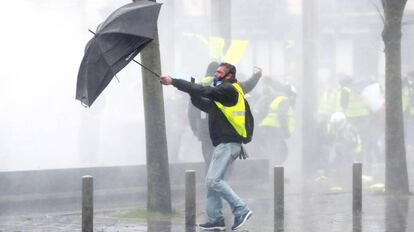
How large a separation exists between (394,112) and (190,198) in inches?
168

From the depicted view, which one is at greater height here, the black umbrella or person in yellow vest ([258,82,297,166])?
the black umbrella

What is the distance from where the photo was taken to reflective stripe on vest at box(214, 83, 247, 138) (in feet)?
35.2

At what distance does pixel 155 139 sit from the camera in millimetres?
12141

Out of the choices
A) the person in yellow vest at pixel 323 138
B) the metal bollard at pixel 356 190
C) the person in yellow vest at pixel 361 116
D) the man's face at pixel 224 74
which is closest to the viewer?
the man's face at pixel 224 74

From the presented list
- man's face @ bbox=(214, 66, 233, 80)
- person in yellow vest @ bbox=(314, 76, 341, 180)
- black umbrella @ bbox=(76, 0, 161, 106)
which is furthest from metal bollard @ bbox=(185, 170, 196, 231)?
person in yellow vest @ bbox=(314, 76, 341, 180)

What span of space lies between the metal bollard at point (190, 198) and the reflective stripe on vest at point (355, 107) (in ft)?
30.7

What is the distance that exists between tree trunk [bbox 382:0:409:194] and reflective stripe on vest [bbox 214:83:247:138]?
3860 mm

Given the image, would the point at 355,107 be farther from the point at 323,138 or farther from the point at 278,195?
the point at 278,195

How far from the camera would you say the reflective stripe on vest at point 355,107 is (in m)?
19.9

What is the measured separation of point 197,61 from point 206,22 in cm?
222

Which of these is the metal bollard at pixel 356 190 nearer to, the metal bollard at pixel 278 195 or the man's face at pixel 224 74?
the metal bollard at pixel 278 195

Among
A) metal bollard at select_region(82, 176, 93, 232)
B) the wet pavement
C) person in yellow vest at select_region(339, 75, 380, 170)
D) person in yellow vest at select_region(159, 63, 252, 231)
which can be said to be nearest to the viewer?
metal bollard at select_region(82, 176, 93, 232)

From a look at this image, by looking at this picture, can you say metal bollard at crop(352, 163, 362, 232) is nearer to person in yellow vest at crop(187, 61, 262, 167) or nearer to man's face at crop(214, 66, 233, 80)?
man's face at crop(214, 66, 233, 80)

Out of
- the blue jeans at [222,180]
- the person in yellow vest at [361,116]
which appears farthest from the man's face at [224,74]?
the person in yellow vest at [361,116]
